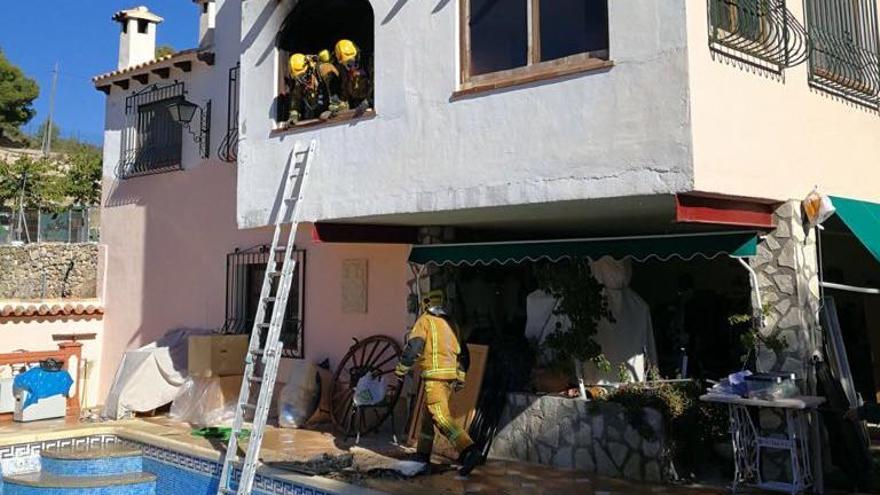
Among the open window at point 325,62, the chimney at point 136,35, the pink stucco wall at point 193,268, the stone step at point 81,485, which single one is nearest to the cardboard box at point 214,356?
the pink stucco wall at point 193,268

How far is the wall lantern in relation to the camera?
18547 mm

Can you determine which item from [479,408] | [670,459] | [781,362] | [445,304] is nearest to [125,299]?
[445,304]

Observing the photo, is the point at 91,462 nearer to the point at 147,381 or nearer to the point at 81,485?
the point at 81,485

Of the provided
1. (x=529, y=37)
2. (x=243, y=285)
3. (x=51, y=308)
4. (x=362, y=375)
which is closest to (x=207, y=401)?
(x=243, y=285)

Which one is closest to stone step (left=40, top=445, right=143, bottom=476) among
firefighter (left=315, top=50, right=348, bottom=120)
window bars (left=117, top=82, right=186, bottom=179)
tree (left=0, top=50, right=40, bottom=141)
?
firefighter (left=315, top=50, right=348, bottom=120)

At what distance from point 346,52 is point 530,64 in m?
3.83

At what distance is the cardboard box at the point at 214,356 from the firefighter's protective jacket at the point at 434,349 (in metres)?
6.57

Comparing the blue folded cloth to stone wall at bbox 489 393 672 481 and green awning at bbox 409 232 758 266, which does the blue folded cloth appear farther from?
stone wall at bbox 489 393 672 481

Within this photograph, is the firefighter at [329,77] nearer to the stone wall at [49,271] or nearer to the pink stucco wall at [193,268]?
the pink stucco wall at [193,268]

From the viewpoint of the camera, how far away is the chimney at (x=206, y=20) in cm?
1927

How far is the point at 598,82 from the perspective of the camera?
351 inches

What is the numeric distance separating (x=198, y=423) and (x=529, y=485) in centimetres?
825

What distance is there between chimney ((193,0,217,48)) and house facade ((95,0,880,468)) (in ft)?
20.6

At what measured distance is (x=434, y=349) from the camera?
10992 mm
